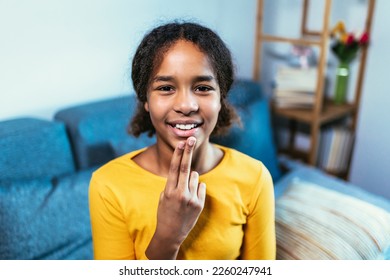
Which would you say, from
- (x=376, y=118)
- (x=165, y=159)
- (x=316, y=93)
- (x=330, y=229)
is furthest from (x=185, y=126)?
(x=376, y=118)

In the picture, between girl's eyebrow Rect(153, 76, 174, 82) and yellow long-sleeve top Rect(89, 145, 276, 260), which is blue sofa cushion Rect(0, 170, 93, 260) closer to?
yellow long-sleeve top Rect(89, 145, 276, 260)

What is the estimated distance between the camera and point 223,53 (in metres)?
0.69

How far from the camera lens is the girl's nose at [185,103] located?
0.60m

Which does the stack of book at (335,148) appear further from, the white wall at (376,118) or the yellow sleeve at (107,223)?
the yellow sleeve at (107,223)

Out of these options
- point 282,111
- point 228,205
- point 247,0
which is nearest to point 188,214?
point 228,205

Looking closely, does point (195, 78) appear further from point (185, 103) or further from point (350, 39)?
point (350, 39)

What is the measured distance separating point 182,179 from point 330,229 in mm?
462

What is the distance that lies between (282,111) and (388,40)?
0.50 meters

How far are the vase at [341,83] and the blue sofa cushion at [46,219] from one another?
3.97 ft

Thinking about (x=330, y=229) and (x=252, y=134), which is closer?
(x=330, y=229)

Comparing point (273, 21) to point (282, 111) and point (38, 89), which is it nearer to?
point (282, 111)

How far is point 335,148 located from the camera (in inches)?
69.2

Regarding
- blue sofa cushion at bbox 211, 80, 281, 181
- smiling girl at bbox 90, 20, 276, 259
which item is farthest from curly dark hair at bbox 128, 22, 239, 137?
blue sofa cushion at bbox 211, 80, 281, 181

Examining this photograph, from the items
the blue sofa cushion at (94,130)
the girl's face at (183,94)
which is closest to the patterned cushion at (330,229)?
the girl's face at (183,94)
